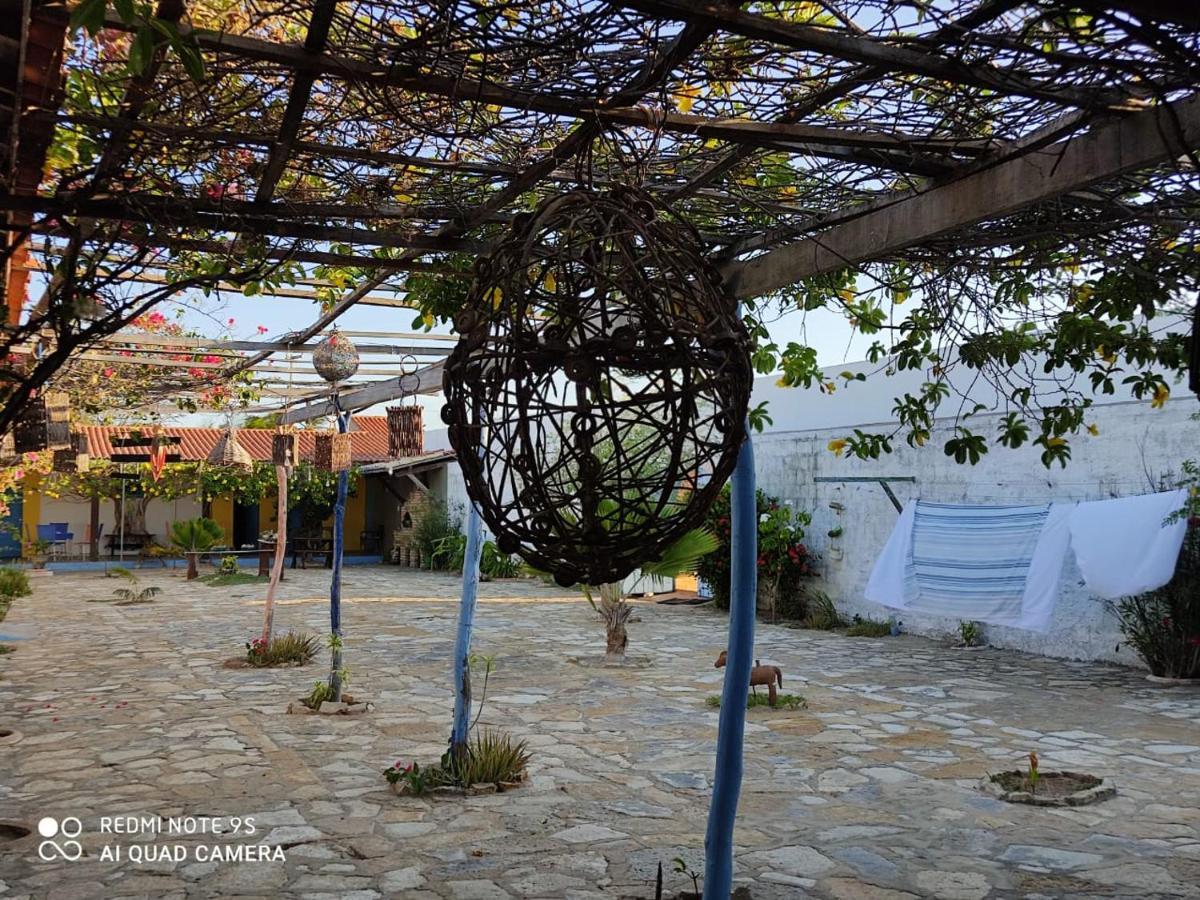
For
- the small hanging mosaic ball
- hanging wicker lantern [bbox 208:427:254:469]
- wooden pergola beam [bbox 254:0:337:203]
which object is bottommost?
hanging wicker lantern [bbox 208:427:254:469]

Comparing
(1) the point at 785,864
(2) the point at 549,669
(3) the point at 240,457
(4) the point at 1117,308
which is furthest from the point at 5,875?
(3) the point at 240,457

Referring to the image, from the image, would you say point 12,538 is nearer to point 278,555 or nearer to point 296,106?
point 278,555

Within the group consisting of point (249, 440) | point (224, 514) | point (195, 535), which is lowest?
point (195, 535)

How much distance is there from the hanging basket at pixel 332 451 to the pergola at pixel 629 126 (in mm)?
2819

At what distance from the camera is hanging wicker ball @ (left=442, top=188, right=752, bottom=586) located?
2.05 metres

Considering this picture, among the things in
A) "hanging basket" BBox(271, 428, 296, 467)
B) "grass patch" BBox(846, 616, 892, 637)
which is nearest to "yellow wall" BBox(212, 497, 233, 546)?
"hanging basket" BBox(271, 428, 296, 467)

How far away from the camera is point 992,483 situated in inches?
424

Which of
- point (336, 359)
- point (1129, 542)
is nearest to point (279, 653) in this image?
point (336, 359)

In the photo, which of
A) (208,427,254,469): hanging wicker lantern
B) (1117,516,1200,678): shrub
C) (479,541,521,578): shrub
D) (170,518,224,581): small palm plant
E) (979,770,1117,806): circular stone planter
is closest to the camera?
(979,770,1117,806): circular stone planter

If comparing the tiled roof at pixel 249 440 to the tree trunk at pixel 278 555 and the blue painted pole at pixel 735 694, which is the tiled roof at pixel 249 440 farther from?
the blue painted pole at pixel 735 694

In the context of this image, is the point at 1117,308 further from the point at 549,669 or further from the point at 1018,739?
the point at 549,669

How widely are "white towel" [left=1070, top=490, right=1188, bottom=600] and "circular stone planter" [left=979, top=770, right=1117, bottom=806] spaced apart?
2.93 meters

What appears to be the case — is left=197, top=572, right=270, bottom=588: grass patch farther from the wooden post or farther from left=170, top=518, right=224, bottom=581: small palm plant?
the wooden post

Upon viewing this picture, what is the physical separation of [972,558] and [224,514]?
20.2 meters
